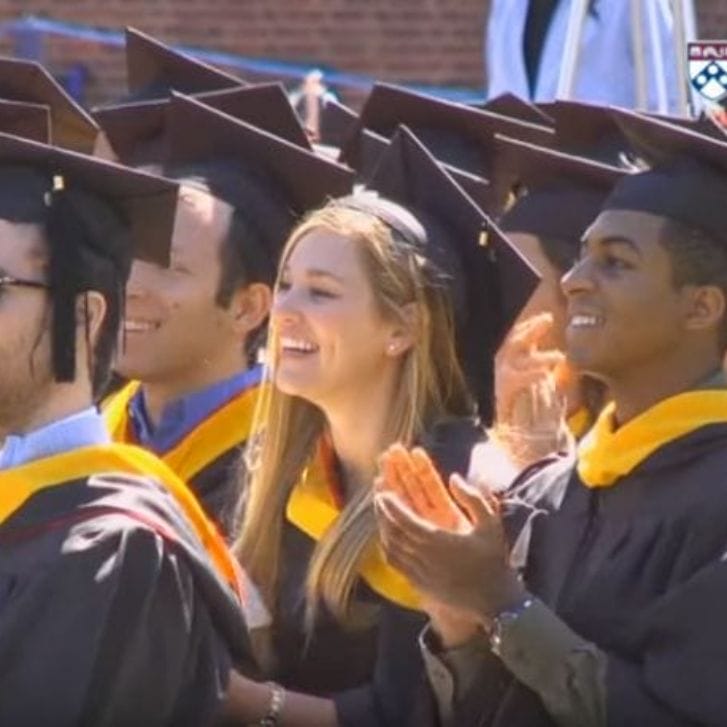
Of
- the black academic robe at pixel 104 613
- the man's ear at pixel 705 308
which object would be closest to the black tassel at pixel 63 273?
the black academic robe at pixel 104 613

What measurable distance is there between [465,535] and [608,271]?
0.55 m

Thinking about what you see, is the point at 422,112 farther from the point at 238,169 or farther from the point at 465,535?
the point at 465,535

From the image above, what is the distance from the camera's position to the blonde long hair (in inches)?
201

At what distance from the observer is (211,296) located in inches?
226

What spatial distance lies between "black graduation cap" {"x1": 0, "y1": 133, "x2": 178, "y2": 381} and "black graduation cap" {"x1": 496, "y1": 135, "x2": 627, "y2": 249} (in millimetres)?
1280

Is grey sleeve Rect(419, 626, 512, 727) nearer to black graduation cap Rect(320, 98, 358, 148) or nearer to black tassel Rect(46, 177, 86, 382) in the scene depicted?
black tassel Rect(46, 177, 86, 382)

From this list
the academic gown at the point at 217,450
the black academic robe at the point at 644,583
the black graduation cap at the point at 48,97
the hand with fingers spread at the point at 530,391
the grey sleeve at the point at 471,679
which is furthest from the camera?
the black graduation cap at the point at 48,97

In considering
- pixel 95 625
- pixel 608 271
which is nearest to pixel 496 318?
pixel 608 271

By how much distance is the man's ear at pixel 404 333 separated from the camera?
513 cm

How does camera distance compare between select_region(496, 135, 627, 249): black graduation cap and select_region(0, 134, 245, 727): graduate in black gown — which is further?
select_region(496, 135, 627, 249): black graduation cap

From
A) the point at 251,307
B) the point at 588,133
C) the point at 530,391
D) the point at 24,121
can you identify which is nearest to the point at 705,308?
the point at 530,391

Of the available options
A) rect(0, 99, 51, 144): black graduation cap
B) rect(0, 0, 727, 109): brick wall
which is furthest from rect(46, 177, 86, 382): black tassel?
rect(0, 0, 727, 109): brick wall

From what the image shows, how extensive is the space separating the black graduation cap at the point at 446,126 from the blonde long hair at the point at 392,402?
1.18m

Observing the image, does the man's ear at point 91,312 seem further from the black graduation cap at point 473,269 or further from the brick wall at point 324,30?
the brick wall at point 324,30
